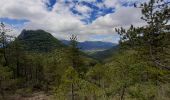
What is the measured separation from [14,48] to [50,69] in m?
12.1

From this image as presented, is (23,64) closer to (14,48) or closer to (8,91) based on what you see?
(14,48)

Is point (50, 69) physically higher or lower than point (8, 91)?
higher

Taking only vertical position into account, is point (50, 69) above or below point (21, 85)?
above

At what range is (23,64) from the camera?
80.8 meters

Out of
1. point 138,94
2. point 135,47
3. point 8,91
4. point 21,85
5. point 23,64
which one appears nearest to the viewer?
point 138,94

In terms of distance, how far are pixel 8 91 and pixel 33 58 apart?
636 inches

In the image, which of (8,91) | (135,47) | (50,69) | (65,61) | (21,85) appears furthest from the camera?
(21,85)

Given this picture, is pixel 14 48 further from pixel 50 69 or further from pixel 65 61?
pixel 65 61

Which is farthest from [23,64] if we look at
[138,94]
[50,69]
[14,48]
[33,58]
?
[138,94]

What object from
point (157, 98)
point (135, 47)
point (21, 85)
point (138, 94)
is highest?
point (135, 47)

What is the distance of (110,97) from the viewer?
41781 mm

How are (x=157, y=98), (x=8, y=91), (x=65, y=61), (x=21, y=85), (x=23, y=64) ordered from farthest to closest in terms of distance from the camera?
(x=23, y=64)
(x=21, y=85)
(x=8, y=91)
(x=65, y=61)
(x=157, y=98)

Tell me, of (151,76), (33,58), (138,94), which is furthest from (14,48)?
(138,94)

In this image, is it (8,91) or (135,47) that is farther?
(8,91)
